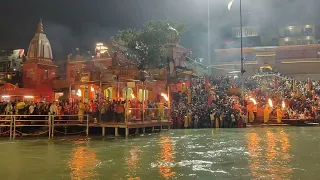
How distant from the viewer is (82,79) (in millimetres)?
27344

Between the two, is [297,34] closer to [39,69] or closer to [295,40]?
[295,40]

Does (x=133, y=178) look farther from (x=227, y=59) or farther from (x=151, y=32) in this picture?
(x=227, y=59)

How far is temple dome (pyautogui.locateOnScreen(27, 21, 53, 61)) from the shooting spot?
36.9 m

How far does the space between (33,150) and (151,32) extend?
33424 millimetres

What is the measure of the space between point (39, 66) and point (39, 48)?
1928mm

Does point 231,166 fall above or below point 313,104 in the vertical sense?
below

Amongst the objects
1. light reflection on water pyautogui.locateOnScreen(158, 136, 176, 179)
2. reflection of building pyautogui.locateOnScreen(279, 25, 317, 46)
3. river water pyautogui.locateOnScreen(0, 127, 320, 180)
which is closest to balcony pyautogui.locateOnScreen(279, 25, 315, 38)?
→ reflection of building pyautogui.locateOnScreen(279, 25, 317, 46)

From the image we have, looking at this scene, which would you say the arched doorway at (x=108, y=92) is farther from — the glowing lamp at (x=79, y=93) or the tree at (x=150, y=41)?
the tree at (x=150, y=41)

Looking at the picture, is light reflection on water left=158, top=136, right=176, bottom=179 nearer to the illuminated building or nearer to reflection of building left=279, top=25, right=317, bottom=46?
the illuminated building

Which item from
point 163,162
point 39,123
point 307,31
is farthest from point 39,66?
point 307,31

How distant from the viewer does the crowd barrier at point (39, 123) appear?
21.5 meters

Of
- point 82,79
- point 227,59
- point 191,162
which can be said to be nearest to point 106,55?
point 82,79

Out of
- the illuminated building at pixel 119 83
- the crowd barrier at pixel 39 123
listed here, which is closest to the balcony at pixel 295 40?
the illuminated building at pixel 119 83

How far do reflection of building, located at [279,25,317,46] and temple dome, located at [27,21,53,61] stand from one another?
40860mm
